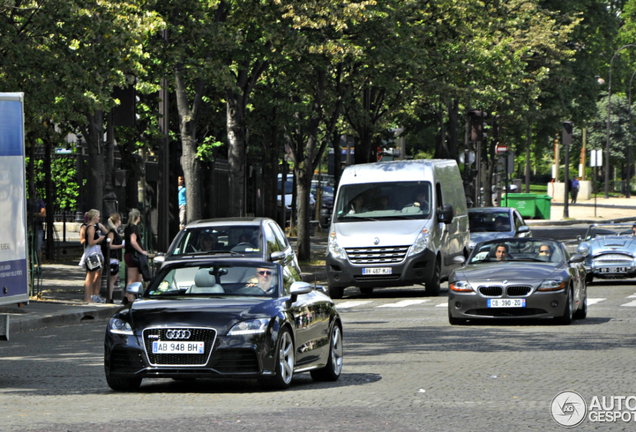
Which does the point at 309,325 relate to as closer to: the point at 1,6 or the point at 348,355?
the point at 348,355

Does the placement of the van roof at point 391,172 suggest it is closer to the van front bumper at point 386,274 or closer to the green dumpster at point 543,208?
the van front bumper at point 386,274

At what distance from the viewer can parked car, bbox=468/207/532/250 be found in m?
28.3

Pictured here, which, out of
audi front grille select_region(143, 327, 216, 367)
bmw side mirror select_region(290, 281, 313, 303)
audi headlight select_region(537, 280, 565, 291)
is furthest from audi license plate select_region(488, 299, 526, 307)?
audi front grille select_region(143, 327, 216, 367)

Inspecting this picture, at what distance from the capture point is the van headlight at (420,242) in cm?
2227

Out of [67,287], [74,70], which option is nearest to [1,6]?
[74,70]

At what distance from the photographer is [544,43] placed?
1780 inches

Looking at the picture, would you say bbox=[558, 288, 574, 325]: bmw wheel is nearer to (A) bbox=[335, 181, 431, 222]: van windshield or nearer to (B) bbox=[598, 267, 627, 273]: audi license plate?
(A) bbox=[335, 181, 431, 222]: van windshield

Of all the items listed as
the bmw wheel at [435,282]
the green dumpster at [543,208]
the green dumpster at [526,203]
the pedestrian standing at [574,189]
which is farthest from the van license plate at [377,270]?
the pedestrian standing at [574,189]

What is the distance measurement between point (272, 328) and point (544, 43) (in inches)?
1476

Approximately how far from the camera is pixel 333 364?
11.0 meters

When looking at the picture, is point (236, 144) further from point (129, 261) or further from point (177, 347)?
point (177, 347)

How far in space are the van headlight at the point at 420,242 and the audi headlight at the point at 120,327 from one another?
42.1 feet

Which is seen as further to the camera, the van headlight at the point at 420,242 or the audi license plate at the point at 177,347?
the van headlight at the point at 420,242

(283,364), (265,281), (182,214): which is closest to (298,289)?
(265,281)
